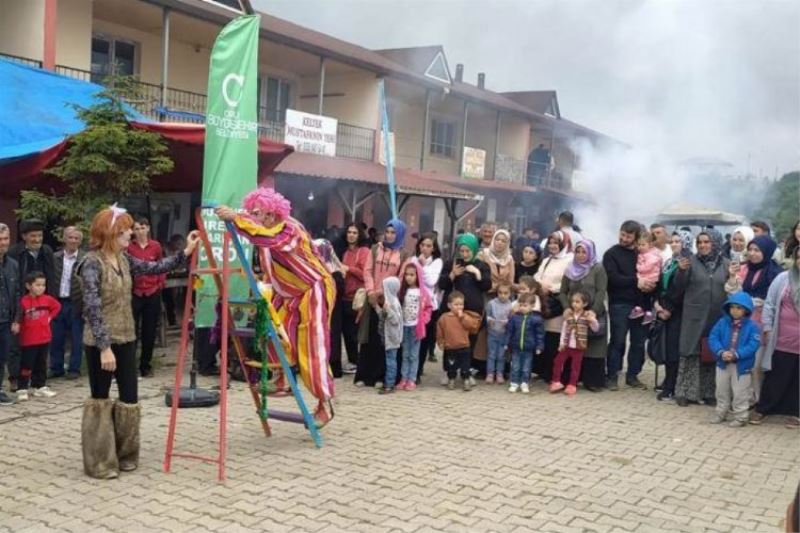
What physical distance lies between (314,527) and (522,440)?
2367 millimetres

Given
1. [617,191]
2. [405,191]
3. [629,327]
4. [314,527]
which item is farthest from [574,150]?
[314,527]

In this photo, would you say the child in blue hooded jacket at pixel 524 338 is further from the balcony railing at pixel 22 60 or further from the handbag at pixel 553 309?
the balcony railing at pixel 22 60

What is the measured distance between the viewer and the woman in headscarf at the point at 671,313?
7348 millimetres

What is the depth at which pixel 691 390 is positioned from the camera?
730 cm

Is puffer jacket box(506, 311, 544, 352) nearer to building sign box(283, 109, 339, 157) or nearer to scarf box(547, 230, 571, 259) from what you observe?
scarf box(547, 230, 571, 259)

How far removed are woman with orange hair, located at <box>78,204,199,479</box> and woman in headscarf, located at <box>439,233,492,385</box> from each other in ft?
11.8

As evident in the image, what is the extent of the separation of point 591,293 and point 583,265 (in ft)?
1.05

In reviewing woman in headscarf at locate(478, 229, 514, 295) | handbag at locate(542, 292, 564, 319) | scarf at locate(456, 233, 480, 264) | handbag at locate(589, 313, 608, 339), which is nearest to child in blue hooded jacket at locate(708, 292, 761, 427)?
handbag at locate(589, 313, 608, 339)

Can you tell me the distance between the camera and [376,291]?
7320mm

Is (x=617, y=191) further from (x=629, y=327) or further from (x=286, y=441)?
(x=286, y=441)

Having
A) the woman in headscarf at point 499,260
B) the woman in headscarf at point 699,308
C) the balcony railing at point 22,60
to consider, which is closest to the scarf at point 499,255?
the woman in headscarf at point 499,260

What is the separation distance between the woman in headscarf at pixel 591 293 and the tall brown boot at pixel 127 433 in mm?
4614

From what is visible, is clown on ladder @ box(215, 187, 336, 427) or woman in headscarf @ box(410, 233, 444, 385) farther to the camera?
woman in headscarf @ box(410, 233, 444, 385)

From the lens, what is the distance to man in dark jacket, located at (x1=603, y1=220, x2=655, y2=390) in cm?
780
